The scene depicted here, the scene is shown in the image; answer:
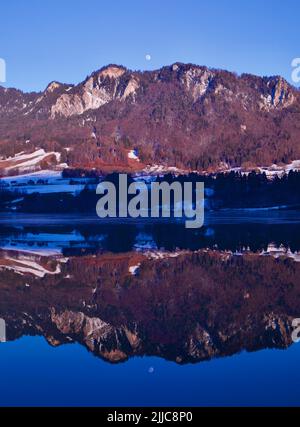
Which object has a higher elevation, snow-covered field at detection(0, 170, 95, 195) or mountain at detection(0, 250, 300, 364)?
snow-covered field at detection(0, 170, 95, 195)

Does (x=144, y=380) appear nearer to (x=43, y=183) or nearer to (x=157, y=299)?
(x=157, y=299)

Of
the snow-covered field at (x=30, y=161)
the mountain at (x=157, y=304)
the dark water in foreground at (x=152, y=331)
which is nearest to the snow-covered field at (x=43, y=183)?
the snow-covered field at (x=30, y=161)

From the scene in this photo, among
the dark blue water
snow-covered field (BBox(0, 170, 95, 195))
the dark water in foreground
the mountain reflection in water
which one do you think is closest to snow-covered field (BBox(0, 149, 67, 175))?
snow-covered field (BBox(0, 170, 95, 195))

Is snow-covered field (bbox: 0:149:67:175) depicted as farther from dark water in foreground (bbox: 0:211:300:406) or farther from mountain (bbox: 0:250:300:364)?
dark water in foreground (bbox: 0:211:300:406)

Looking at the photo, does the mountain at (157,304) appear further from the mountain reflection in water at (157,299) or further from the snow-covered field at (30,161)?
the snow-covered field at (30,161)

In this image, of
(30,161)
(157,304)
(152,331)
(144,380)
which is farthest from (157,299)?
(30,161)
